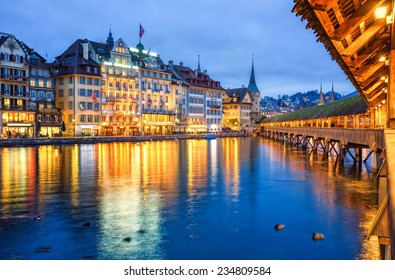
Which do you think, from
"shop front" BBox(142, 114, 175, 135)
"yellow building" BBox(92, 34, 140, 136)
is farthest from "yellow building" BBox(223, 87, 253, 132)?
"yellow building" BBox(92, 34, 140, 136)

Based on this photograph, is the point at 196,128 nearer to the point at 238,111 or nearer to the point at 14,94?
the point at 238,111

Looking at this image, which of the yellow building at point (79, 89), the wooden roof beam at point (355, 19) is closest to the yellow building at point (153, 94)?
the yellow building at point (79, 89)


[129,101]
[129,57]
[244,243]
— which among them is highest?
[129,57]

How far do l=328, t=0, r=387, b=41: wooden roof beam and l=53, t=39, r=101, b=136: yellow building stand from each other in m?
83.3

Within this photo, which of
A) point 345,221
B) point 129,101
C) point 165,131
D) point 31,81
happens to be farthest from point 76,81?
point 345,221

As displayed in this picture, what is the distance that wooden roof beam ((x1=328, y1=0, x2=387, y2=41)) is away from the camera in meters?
9.99

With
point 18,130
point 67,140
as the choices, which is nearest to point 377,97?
point 67,140

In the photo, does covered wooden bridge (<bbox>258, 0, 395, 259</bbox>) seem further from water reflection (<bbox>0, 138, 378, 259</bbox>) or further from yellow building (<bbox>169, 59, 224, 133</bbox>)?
yellow building (<bbox>169, 59, 224, 133</bbox>)

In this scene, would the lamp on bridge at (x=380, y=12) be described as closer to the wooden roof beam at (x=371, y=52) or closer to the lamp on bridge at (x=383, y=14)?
the lamp on bridge at (x=383, y=14)

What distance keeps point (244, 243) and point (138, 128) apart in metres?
94.6

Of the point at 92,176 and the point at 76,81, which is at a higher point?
the point at 76,81
